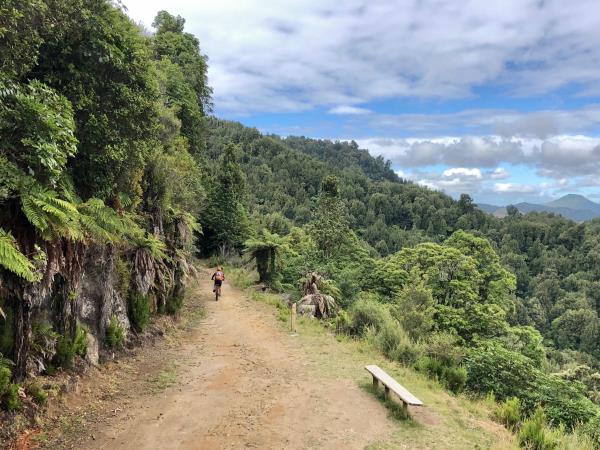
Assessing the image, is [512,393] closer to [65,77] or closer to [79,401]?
[79,401]

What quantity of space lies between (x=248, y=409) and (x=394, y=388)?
2.67 meters

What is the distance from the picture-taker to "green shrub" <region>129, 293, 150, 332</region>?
33.8 feet

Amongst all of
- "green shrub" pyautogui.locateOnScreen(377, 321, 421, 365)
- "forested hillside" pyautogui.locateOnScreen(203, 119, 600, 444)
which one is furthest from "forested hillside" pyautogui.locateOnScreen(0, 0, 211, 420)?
"forested hillside" pyautogui.locateOnScreen(203, 119, 600, 444)

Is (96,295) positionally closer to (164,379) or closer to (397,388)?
(164,379)

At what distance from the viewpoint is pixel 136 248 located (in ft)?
34.4

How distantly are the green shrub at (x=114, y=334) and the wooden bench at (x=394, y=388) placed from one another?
5.48 metres

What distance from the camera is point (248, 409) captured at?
7.56 meters

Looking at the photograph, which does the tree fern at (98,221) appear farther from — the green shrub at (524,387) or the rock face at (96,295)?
the green shrub at (524,387)

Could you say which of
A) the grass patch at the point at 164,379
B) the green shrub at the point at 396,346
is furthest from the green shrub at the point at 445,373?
the grass patch at the point at 164,379

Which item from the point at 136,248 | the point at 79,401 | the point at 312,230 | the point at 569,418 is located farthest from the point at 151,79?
the point at 312,230

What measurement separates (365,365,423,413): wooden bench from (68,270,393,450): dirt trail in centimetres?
38

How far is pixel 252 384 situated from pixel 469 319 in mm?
20882

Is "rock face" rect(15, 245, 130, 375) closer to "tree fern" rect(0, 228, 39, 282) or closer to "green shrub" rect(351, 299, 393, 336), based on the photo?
"tree fern" rect(0, 228, 39, 282)

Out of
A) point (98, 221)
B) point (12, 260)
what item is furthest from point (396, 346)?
point (12, 260)
